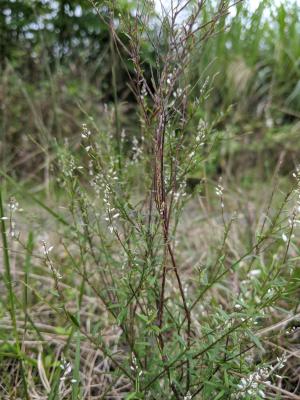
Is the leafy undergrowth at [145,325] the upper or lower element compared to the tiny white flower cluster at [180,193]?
lower

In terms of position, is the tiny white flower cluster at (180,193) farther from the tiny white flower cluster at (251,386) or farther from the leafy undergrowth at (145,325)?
the tiny white flower cluster at (251,386)

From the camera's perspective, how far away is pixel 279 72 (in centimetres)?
371

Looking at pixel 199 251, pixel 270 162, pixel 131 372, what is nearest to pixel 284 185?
pixel 270 162

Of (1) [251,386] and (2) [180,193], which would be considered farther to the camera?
(2) [180,193]

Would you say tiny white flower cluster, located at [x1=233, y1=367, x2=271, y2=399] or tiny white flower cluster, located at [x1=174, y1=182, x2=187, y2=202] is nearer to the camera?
tiny white flower cluster, located at [x1=233, y1=367, x2=271, y2=399]

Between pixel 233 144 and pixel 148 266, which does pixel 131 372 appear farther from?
pixel 233 144

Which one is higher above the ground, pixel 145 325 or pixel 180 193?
pixel 180 193

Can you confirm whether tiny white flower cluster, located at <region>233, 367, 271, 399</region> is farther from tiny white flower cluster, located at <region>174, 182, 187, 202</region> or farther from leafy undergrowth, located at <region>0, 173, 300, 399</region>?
tiny white flower cluster, located at <region>174, 182, 187, 202</region>

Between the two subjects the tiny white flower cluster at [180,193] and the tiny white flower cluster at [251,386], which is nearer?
the tiny white flower cluster at [251,386]

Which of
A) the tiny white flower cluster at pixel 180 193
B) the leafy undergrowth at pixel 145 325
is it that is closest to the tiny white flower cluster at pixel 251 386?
the leafy undergrowth at pixel 145 325

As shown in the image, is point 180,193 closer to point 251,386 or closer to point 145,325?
point 145,325

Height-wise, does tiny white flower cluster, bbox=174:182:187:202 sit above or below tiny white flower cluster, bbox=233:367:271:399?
above

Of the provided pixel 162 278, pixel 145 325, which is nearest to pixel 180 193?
pixel 162 278

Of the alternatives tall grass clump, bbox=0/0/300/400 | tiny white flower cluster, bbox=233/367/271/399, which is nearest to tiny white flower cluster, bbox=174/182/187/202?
tall grass clump, bbox=0/0/300/400
